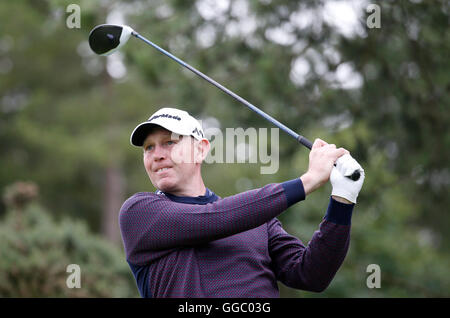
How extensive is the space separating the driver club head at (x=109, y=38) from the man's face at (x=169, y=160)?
73 centimetres

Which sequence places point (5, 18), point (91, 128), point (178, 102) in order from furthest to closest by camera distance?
point (91, 128) → point (5, 18) → point (178, 102)

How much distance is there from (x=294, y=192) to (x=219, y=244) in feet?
1.25

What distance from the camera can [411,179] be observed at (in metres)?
6.72

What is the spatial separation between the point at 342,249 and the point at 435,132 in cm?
447

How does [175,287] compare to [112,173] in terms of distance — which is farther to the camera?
[112,173]

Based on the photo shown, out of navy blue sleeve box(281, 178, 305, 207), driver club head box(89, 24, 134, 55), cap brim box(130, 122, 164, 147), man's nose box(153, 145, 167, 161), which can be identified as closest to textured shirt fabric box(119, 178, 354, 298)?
navy blue sleeve box(281, 178, 305, 207)

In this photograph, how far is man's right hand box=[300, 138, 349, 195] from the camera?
2.25m

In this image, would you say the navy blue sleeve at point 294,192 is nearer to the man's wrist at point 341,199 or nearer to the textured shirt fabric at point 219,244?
the textured shirt fabric at point 219,244

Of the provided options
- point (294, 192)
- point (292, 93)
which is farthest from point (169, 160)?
point (292, 93)

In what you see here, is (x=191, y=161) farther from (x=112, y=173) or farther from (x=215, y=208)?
(x=112, y=173)

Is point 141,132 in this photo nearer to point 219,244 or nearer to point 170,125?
point 170,125

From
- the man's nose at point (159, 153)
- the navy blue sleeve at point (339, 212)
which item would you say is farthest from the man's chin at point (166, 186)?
the navy blue sleeve at point (339, 212)

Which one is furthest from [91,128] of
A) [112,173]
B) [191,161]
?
[191,161]

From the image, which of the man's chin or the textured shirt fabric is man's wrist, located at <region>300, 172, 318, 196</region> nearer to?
the textured shirt fabric
